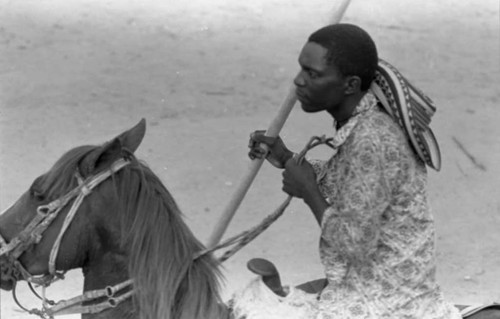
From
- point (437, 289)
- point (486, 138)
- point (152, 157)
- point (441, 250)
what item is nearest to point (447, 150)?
point (486, 138)

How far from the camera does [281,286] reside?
13.0 feet

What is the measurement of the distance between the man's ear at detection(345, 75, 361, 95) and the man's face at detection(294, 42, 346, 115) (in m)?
0.01

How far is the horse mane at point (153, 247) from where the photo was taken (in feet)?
12.6

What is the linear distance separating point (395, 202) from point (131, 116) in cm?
545

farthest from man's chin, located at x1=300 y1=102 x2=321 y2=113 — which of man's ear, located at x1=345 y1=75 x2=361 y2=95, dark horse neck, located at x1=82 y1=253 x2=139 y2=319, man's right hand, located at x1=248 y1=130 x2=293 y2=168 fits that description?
dark horse neck, located at x1=82 y1=253 x2=139 y2=319

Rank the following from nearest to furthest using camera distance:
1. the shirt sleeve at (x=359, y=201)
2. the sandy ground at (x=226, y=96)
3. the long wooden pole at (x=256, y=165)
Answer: the shirt sleeve at (x=359, y=201)
the long wooden pole at (x=256, y=165)
the sandy ground at (x=226, y=96)

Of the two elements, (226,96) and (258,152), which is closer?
(258,152)

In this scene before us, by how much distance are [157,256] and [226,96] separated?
5.57 meters

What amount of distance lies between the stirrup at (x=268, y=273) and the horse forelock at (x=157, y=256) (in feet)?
0.54

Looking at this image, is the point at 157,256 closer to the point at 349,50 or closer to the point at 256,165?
the point at 256,165

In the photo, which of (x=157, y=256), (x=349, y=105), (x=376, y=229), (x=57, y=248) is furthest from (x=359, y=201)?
(x=57, y=248)

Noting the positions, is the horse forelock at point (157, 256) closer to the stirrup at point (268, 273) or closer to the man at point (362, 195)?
the stirrup at point (268, 273)

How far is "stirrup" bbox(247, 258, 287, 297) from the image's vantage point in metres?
3.90

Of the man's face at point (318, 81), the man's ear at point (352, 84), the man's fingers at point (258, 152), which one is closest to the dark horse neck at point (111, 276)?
the man's fingers at point (258, 152)
